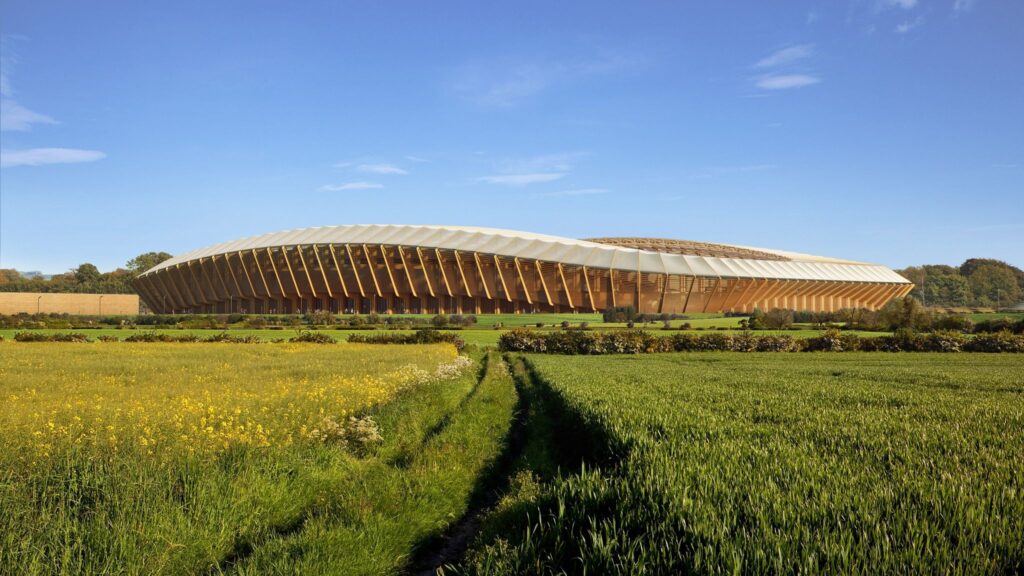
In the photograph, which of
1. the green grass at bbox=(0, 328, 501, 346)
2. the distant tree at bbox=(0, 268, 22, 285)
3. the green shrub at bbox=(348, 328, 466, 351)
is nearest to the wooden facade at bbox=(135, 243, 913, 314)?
the green grass at bbox=(0, 328, 501, 346)

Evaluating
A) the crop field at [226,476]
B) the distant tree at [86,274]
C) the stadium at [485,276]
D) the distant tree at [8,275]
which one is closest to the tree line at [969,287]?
the stadium at [485,276]

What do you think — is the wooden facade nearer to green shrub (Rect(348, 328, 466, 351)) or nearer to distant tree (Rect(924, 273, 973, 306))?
green shrub (Rect(348, 328, 466, 351))

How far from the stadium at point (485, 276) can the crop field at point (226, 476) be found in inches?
2019

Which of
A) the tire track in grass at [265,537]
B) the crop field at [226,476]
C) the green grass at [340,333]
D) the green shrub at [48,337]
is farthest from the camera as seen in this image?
the green grass at [340,333]

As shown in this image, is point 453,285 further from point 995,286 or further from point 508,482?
point 995,286

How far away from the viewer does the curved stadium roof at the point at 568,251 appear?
2507 inches

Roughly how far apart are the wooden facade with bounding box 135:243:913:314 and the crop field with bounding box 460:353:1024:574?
52054mm

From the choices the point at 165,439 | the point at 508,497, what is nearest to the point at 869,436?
the point at 508,497

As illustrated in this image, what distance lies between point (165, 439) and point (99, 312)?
3983 inches

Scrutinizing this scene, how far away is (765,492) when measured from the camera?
566cm

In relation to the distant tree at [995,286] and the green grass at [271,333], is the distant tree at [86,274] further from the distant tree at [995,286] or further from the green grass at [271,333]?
the distant tree at [995,286]

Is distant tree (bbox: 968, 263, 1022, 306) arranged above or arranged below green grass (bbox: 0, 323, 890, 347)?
above

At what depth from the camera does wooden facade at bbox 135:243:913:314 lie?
64.2 metres

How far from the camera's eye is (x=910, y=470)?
6.56 metres
